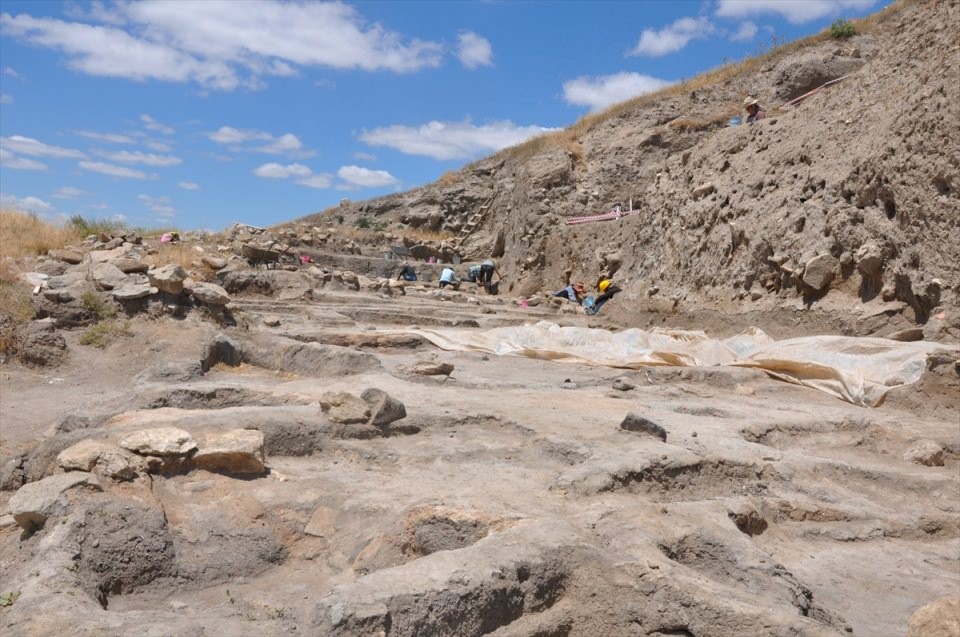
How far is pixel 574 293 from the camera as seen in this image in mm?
15789

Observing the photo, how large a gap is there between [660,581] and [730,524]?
0.79 metres

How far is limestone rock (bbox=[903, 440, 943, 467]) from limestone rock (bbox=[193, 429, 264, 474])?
3.82m

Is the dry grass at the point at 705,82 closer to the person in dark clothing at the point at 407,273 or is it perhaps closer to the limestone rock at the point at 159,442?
the person in dark clothing at the point at 407,273

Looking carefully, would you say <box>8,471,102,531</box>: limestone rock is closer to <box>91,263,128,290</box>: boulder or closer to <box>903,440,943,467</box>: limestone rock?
<box>903,440,943,467</box>: limestone rock

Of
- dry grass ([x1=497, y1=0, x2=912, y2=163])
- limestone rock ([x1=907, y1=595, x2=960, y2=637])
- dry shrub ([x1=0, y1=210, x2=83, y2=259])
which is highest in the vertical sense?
dry grass ([x1=497, y1=0, x2=912, y2=163])

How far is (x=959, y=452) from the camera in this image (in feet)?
15.7

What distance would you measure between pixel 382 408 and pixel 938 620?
2802 millimetres

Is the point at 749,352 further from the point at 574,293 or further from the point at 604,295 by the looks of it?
the point at 574,293

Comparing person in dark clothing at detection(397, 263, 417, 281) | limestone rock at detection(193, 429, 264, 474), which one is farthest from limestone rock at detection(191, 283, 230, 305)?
person in dark clothing at detection(397, 263, 417, 281)

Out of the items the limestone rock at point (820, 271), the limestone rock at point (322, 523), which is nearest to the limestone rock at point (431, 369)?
the limestone rock at point (322, 523)

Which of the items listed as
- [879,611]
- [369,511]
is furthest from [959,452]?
[369,511]

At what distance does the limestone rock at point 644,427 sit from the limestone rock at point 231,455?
198 centimetres

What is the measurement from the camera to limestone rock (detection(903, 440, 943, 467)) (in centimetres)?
458

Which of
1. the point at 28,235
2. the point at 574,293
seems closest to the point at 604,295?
the point at 574,293
